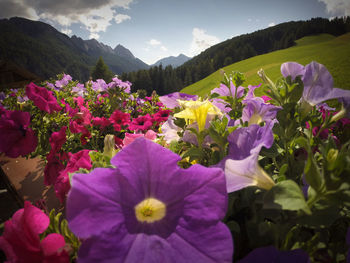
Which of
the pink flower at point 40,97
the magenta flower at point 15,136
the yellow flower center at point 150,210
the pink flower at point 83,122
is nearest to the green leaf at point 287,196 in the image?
the yellow flower center at point 150,210

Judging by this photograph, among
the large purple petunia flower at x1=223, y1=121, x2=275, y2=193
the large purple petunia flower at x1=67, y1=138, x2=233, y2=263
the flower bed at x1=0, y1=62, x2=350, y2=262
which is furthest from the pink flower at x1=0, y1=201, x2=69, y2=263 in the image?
the large purple petunia flower at x1=223, y1=121, x2=275, y2=193

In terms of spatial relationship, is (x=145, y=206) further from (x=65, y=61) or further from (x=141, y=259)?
(x=65, y=61)

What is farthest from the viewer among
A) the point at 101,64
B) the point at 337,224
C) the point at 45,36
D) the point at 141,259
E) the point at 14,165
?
the point at 45,36

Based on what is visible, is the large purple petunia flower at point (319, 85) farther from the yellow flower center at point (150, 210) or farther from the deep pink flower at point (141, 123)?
the deep pink flower at point (141, 123)

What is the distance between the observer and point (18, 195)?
5.13 ft

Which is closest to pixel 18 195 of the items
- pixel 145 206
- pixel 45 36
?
pixel 145 206

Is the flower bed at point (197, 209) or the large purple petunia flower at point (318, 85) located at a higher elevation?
the large purple petunia flower at point (318, 85)

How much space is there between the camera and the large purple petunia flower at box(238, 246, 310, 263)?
365mm

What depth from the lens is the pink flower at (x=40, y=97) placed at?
1.12 metres

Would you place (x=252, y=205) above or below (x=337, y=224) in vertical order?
above

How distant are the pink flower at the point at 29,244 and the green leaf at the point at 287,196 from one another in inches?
15.5

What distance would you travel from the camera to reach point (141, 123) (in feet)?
5.84

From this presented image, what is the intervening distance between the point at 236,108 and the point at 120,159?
611mm

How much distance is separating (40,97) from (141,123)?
0.79 metres
